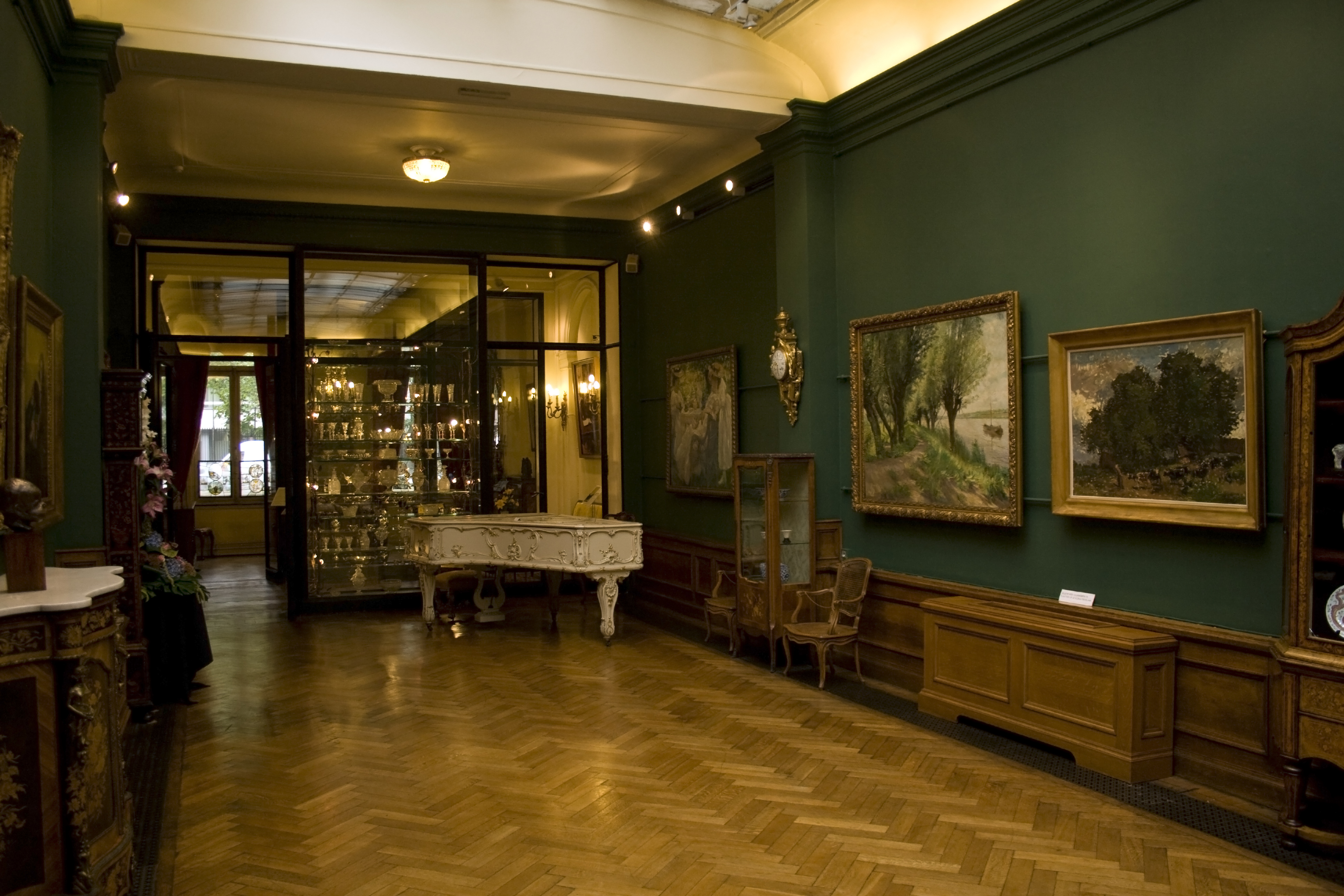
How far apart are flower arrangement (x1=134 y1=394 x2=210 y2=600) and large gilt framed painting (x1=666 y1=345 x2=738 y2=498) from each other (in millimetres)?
4118

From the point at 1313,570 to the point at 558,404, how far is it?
8003 millimetres

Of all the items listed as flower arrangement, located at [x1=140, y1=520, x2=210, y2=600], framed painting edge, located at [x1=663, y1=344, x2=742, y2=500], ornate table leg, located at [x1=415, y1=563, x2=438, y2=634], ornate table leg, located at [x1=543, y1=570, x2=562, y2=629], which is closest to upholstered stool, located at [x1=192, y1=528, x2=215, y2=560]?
ornate table leg, located at [x1=415, y1=563, x2=438, y2=634]

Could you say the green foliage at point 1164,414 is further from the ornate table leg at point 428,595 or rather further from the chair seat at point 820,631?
the ornate table leg at point 428,595

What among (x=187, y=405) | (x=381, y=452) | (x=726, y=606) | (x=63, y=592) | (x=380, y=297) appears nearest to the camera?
(x=63, y=592)

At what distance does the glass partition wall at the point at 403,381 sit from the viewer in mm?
9727

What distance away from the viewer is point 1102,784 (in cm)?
457

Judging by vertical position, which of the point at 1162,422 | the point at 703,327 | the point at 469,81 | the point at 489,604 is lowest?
the point at 489,604

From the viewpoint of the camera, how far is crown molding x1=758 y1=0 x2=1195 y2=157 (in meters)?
5.05

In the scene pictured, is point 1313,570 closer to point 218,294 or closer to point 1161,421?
point 1161,421

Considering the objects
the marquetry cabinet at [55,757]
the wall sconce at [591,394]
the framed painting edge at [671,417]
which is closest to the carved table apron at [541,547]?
the framed painting edge at [671,417]

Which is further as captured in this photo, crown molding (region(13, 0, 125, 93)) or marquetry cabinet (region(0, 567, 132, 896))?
crown molding (region(13, 0, 125, 93))

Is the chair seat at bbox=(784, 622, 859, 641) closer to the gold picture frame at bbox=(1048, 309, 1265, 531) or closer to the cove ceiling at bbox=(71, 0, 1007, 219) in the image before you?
the gold picture frame at bbox=(1048, 309, 1265, 531)

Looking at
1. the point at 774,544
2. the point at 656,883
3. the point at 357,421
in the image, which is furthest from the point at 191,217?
the point at 656,883

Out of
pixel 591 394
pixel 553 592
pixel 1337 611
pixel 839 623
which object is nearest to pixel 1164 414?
pixel 1337 611
